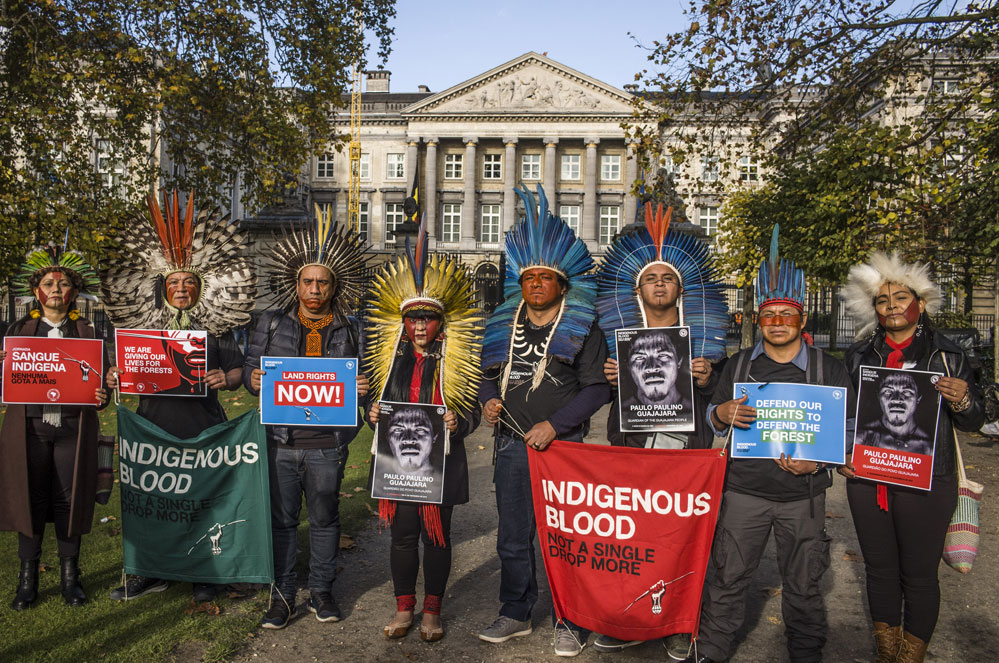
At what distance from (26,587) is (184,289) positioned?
2.21 metres

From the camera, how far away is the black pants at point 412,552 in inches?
188

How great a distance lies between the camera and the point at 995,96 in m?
9.91

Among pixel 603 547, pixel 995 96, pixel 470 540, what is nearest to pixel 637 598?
pixel 603 547

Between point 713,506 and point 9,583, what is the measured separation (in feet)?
16.0

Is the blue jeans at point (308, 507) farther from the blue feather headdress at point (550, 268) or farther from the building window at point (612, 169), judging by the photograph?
the building window at point (612, 169)

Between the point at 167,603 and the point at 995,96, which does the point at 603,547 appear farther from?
the point at 995,96

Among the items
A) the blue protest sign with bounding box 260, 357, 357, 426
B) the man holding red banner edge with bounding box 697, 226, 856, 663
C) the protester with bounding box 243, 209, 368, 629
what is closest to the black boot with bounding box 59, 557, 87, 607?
the protester with bounding box 243, 209, 368, 629

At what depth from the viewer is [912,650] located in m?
4.28

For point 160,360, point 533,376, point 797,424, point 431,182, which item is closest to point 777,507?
point 797,424

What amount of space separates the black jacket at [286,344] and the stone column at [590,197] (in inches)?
2294

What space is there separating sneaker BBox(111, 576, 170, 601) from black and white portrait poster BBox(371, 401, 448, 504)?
195cm

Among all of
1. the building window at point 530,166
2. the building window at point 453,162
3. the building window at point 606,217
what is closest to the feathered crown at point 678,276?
the building window at point 606,217

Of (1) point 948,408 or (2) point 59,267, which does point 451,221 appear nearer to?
(2) point 59,267

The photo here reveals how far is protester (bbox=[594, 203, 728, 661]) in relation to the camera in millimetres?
4660
